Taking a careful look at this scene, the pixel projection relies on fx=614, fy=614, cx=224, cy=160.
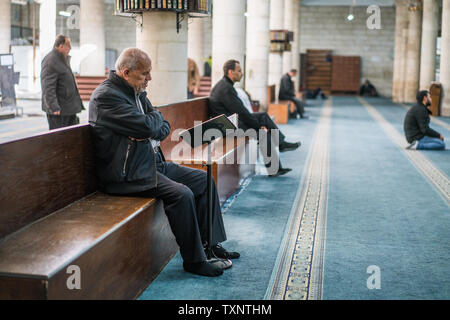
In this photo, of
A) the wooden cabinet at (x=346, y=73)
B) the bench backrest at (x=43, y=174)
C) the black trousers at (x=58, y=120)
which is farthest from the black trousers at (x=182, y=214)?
the wooden cabinet at (x=346, y=73)

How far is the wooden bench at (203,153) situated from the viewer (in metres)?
5.87

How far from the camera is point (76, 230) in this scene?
129 inches

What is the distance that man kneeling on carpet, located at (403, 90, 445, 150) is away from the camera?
10117 millimetres

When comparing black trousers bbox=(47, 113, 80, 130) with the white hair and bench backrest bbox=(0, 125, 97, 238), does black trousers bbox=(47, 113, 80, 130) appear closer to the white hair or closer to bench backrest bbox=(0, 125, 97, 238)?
bench backrest bbox=(0, 125, 97, 238)

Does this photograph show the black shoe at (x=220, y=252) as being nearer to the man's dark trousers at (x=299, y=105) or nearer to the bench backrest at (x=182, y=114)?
the bench backrest at (x=182, y=114)

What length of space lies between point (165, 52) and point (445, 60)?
507 inches

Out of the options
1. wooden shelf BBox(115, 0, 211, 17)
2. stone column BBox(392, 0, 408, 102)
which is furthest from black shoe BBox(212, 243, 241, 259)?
stone column BBox(392, 0, 408, 102)

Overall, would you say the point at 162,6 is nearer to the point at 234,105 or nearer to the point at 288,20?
the point at 234,105

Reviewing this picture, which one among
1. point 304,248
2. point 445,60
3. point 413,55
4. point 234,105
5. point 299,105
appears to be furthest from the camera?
point 413,55

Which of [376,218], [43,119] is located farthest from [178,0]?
[43,119]

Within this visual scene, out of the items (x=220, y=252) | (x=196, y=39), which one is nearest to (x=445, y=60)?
(x=196, y=39)

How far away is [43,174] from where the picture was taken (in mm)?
3494

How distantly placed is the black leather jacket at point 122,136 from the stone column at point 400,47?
76.9ft

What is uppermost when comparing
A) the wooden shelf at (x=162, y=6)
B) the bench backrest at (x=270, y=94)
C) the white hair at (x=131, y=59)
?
the wooden shelf at (x=162, y=6)
